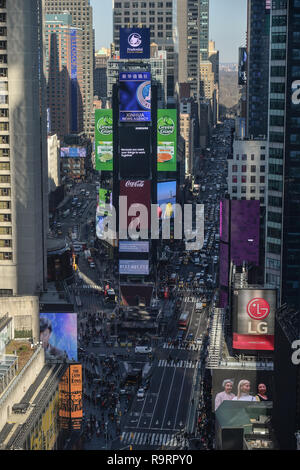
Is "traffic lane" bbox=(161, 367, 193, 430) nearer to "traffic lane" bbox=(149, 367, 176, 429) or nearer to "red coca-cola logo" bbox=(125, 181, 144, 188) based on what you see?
"traffic lane" bbox=(149, 367, 176, 429)

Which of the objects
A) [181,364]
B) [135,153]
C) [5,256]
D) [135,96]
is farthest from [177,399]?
[135,96]

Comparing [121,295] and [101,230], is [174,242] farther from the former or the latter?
[121,295]

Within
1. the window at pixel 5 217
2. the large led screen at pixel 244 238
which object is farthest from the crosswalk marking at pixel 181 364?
the window at pixel 5 217

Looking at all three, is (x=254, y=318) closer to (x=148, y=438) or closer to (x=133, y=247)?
(x=148, y=438)

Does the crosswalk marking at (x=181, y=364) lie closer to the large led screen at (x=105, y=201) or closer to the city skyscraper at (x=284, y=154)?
the city skyscraper at (x=284, y=154)

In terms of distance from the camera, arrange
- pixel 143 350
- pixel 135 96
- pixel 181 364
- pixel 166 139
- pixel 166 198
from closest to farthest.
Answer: pixel 181 364, pixel 143 350, pixel 135 96, pixel 166 139, pixel 166 198

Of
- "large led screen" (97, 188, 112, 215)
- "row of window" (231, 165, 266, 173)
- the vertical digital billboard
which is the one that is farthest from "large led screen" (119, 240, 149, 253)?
the vertical digital billboard
